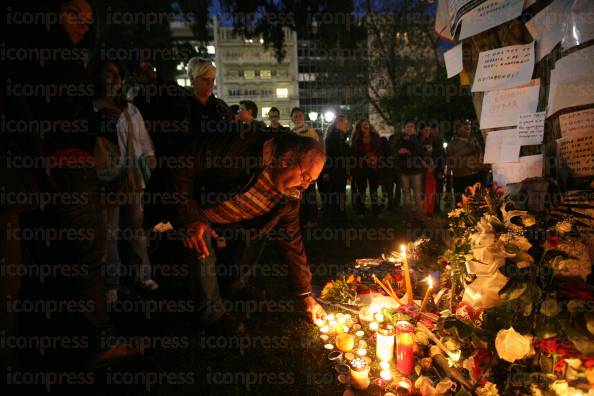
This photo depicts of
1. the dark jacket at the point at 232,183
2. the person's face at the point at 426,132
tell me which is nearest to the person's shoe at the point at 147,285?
the dark jacket at the point at 232,183

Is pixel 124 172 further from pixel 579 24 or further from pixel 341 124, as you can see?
pixel 341 124

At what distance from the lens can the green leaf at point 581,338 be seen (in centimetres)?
166

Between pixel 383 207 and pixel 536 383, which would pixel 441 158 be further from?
pixel 536 383

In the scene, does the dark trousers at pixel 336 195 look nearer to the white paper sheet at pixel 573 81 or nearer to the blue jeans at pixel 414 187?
the blue jeans at pixel 414 187

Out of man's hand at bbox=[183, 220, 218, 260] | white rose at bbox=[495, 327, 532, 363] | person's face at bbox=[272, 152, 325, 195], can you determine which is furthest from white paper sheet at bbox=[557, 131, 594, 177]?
man's hand at bbox=[183, 220, 218, 260]

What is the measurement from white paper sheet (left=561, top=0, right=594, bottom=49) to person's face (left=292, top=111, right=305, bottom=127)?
5.24 m

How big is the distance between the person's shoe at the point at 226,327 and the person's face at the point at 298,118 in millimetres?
4727

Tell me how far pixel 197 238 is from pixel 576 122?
102 inches

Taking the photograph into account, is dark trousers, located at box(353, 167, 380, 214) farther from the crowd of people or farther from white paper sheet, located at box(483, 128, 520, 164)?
white paper sheet, located at box(483, 128, 520, 164)

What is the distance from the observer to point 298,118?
24.2 ft

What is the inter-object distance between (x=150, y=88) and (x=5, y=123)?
1.54m

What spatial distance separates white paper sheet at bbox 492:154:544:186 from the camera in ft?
8.64

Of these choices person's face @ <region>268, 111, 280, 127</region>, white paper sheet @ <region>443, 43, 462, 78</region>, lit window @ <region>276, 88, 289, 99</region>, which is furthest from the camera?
lit window @ <region>276, 88, 289, 99</region>

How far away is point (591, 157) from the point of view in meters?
2.22
